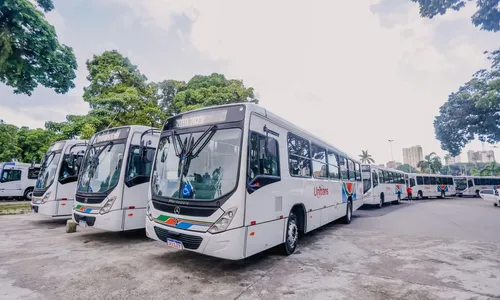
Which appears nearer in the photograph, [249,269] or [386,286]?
[386,286]

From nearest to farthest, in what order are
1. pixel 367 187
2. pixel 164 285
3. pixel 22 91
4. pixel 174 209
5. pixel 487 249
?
pixel 164 285 → pixel 174 209 → pixel 487 249 → pixel 22 91 → pixel 367 187

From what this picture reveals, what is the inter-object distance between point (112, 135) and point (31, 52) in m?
9.85

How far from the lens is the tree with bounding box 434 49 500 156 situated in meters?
22.3

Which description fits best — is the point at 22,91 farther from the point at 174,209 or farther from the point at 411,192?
the point at 411,192

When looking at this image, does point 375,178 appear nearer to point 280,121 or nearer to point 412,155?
point 280,121

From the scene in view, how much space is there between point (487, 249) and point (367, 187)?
34.3 feet

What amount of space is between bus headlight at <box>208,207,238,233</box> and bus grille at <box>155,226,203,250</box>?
31cm

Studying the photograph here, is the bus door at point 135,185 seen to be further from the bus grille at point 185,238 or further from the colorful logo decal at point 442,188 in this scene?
the colorful logo decal at point 442,188

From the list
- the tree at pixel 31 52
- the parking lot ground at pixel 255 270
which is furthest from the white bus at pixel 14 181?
the parking lot ground at pixel 255 270

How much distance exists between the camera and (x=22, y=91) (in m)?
14.6

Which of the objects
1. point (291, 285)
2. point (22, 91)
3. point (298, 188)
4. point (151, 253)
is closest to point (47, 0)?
point (22, 91)

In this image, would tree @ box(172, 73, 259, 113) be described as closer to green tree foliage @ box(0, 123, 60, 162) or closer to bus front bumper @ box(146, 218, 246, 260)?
green tree foliage @ box(0, 123, 60, 162)

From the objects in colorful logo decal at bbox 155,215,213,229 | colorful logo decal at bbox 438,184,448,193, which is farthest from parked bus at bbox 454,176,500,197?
colorful logo decal at bbox 155,215,213,229

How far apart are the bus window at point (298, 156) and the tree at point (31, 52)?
13509mm
